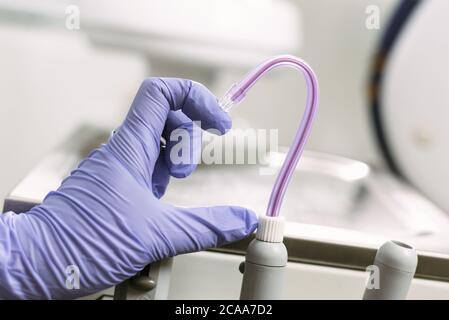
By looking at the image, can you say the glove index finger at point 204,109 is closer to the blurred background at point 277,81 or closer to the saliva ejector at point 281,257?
the saliva ejector at point 281,257

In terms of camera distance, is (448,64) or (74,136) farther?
(448,64)

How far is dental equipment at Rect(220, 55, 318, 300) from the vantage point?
1.83 feet

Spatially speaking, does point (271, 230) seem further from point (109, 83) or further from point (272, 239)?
point (109, 83)

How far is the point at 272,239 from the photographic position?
0.57 m

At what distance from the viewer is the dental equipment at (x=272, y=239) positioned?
559 mm

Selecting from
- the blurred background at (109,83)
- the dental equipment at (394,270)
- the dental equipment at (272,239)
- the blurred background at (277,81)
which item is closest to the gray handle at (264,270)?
the dental equipment at (272,239)

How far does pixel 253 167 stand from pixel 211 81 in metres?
0.24

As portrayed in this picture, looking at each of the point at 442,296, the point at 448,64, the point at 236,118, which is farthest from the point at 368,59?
the point at 442,296

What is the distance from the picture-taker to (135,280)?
0.66 meters

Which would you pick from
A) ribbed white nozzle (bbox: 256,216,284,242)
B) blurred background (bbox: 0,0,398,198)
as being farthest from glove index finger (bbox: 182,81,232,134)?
blurred background (bbox: 0,0,398,198)

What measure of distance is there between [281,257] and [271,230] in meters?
0.03

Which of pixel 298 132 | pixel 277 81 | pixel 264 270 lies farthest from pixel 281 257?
pixel 277 81
